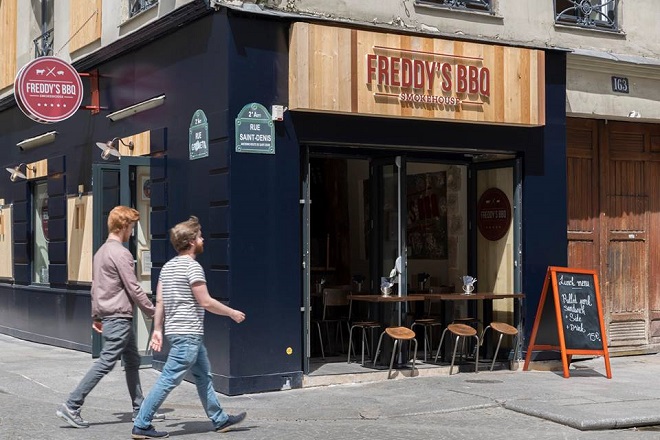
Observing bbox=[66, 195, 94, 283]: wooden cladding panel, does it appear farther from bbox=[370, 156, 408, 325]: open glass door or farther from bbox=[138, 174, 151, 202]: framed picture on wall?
bbox=[370, 156, 408, 325]: open glass door

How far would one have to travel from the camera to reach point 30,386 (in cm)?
1124

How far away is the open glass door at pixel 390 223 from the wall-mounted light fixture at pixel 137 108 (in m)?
2.60

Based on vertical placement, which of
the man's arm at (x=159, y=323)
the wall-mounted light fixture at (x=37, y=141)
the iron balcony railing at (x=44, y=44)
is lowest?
the man's arm at (x=159, y=323)

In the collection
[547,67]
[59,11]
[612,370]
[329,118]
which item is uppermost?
[59,11]

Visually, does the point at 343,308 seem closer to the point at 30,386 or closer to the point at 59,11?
the point at 30,386

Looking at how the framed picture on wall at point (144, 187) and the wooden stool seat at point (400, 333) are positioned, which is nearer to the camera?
the wooden stool seat at point (400, 333)

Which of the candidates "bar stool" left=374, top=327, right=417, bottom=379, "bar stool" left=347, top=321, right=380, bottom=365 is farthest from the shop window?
"bar stool" left=374, top=327, right=417, bottom=379

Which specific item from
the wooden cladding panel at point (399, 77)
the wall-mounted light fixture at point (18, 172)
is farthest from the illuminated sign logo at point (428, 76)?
the wall-mounted light fixture at point (18, 172)

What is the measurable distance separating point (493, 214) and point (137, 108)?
4.51m

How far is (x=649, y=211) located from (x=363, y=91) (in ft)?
17.3

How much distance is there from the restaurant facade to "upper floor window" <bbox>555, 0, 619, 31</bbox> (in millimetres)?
627

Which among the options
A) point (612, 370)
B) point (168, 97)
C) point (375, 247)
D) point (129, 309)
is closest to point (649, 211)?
point (612, 370)

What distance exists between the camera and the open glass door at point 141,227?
12094 mm

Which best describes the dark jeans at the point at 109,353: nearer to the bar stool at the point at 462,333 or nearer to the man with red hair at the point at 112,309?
the man with red hair at the point at 112,309
